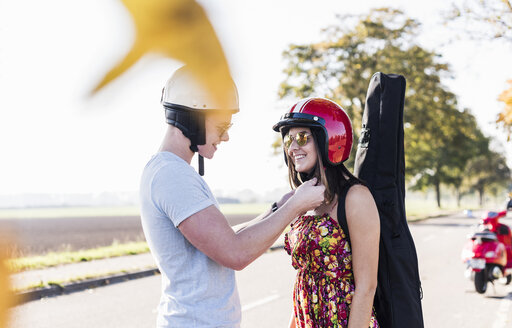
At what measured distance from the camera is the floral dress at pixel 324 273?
2.33 meters

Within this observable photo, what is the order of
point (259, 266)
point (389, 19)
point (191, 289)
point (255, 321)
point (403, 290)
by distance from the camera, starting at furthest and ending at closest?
point (389, 19), point (259, 266), point (255, 321), point (403, 290), point (191, 289)

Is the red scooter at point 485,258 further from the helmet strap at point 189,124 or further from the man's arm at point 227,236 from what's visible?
the helmet strap at point 189,124

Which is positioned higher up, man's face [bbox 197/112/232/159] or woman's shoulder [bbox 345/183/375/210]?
man's face [bbox 197/112/232/159]

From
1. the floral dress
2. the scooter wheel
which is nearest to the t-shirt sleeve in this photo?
the floral dress

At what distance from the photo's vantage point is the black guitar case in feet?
7.34

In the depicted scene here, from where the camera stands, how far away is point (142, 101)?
1.61ft

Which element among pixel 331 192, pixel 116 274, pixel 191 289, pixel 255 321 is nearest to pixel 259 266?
pixel 116 274

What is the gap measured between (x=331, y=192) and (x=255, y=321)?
4.90 m

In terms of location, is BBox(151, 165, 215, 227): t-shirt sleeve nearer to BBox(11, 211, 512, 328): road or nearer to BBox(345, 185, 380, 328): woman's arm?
BBox(345, 185, 380, 328): woman's arm

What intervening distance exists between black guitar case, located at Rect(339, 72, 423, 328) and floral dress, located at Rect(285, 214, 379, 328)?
0.29 ft

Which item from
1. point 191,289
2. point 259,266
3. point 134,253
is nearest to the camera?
point 191,289

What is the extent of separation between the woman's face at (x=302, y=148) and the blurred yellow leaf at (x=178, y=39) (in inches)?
75.1

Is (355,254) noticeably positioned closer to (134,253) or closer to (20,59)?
(20,59)

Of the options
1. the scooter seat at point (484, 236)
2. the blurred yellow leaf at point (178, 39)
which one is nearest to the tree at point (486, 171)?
the scooter seat at point (484, 236)
